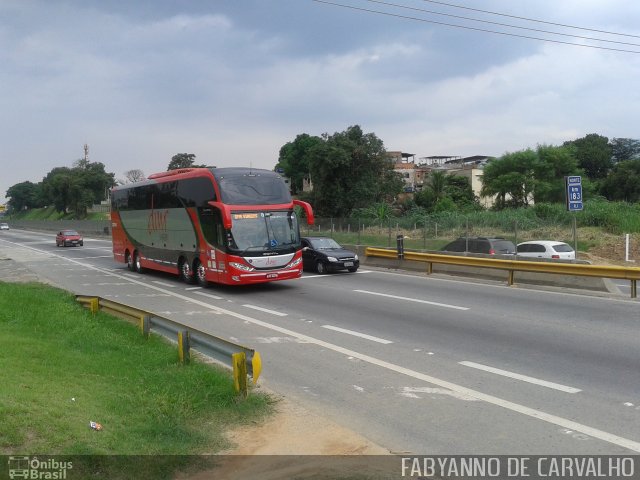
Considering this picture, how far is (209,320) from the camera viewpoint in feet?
42.8

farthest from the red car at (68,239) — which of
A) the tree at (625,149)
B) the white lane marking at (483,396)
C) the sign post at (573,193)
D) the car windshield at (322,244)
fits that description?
the tree at (625,149)

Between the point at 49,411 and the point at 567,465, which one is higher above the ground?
the point at 49,411

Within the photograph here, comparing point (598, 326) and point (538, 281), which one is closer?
point (598, 326)

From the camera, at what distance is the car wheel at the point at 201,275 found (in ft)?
62.5

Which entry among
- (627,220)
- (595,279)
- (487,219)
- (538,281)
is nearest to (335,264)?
(538,281)

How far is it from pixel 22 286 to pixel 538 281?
598 inches

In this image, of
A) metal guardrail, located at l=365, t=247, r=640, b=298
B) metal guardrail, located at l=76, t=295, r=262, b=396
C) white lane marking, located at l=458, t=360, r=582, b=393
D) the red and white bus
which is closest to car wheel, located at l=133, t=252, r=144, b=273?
the red and white bus

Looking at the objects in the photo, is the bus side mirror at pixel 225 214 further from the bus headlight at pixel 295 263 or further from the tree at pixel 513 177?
the tree at pixel 513 177

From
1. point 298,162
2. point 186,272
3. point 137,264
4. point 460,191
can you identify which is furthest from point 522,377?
point 298,162

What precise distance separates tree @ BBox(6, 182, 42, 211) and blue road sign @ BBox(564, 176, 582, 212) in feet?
568

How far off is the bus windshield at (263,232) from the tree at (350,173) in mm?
39322

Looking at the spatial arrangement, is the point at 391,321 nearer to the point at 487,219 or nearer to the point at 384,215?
the point at 487,219

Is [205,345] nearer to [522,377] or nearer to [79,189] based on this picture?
[522,377]

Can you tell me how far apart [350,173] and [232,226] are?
42.1 m
